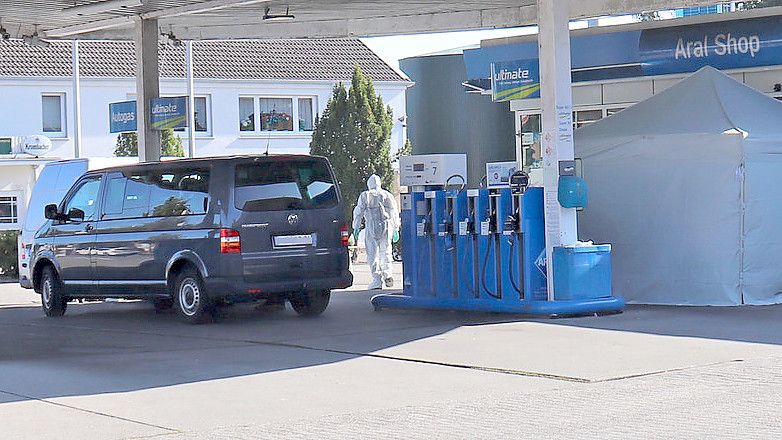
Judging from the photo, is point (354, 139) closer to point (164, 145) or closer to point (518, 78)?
point (164, 145)

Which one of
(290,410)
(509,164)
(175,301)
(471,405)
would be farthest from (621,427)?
(509,164)

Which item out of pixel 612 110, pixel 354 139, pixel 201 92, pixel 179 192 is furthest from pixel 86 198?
pixel 201 92

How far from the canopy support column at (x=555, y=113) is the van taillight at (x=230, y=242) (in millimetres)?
3610

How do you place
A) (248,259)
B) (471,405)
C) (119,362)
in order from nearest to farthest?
1. (471,405)
2. (119,362)
3. (248,259)

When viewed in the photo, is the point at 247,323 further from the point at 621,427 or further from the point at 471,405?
the point at 621,427

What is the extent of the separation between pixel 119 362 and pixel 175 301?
3705 millimetres

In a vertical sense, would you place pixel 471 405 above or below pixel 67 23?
below

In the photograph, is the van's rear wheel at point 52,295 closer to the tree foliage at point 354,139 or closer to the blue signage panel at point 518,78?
the blue signage panel at point 518,78

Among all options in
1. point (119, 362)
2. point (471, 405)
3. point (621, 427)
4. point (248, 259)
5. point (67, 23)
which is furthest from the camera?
point (67, 23)

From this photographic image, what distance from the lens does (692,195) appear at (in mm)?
17219

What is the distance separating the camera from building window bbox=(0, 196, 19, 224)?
44.8 metres

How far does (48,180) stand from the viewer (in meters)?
24.2

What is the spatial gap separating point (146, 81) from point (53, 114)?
80.0ft

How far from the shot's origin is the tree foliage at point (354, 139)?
39.1m
